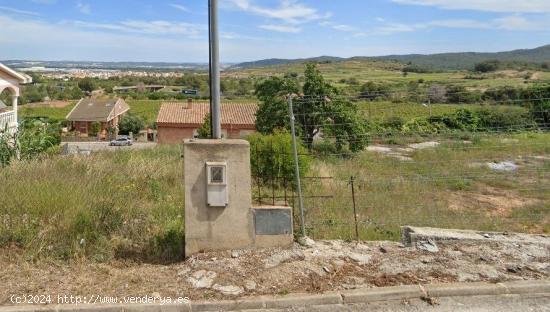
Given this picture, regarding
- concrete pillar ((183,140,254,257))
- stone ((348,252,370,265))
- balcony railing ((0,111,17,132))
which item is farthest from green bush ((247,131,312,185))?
balcony railing ((0,111,17,132))

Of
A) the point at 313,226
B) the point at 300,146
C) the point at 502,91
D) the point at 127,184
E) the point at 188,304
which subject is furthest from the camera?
the point at 300,146

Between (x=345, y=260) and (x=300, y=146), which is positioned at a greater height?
(x=300, y=146)

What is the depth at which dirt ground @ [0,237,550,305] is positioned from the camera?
404 cm

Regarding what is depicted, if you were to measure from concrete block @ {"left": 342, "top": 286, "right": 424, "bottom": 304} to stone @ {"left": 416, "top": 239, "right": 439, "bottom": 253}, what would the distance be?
1.03 m

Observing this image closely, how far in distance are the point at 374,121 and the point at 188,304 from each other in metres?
5.66

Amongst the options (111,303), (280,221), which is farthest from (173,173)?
(111,303)

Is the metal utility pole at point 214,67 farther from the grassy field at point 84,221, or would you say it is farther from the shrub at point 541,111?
the shrub at point 541,111

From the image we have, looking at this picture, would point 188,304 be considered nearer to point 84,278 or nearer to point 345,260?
point 84,278

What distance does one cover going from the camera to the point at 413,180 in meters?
8.70

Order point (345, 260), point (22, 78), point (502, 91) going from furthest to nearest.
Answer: point (22, 78) < point (502, 91) < point (345, 260)

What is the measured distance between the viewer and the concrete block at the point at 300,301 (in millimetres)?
3830

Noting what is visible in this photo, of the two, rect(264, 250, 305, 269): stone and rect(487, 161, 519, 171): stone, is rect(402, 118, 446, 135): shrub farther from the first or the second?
rect(264, 250, 305, 269): stone

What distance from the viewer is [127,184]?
24.0ft

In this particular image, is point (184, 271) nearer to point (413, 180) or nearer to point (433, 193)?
point (413, 180)
